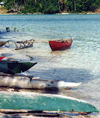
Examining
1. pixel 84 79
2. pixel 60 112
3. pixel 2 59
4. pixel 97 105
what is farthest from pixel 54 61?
pixel 60 112

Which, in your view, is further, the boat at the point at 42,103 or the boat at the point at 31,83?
the boat at the point at 31,83

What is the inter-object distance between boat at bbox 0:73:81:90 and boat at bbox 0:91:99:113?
2.40m

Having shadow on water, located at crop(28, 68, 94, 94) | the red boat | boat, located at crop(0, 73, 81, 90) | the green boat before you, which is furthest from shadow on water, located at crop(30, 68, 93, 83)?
the red boat

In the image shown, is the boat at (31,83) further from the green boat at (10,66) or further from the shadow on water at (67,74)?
the shadow on water at (67,74)

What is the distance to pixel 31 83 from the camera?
1739 cm

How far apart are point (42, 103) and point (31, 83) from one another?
12.1 ft

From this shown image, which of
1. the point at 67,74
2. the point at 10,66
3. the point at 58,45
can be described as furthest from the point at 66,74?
the point at 58,45

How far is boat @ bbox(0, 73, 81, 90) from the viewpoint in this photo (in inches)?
678

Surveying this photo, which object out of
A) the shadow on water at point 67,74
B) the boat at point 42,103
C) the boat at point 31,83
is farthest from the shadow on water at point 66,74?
the boat at point 42,103

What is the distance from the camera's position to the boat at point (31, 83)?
17.2 m

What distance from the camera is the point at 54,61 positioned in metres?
28.3

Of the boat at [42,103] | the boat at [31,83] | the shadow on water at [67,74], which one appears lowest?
the shadow on water at [67,74]

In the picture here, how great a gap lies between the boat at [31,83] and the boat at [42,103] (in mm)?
2396

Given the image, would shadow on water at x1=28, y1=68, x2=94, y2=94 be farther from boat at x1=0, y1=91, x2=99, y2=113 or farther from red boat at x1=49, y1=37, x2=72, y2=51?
red boat at x1=49, y1=37, x2=72, y2=51
